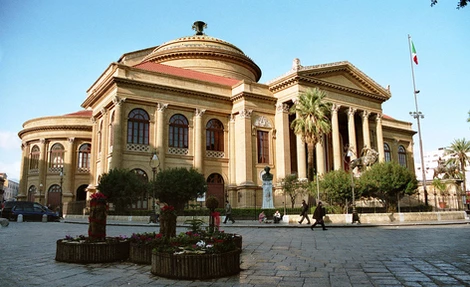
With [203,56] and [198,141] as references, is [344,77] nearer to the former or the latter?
[203,56]

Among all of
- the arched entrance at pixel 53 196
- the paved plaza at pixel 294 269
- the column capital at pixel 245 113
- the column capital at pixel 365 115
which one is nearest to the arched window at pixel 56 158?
the arched entrance at pixel 53 196

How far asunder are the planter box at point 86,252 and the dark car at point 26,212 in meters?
24.2

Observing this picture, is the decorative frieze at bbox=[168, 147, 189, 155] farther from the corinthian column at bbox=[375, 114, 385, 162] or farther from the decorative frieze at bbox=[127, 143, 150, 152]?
the corinthian column at bbox=[375, 114, 385, 162]

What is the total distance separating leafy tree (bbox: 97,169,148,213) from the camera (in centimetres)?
2944

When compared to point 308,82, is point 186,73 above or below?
above

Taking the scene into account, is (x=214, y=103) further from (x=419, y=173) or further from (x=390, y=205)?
(x=419, y=173)

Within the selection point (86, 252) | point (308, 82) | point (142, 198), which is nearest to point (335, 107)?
point (308, 82)

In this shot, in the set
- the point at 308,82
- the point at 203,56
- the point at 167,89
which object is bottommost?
the point at 167,89

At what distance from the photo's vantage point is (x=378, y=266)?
7957mm

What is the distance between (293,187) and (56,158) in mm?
27421

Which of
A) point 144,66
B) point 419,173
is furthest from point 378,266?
point 419,173

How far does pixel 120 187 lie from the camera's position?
2953 centimetres

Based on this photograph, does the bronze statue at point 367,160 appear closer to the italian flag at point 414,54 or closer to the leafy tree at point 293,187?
the leafy tree at point 293,187

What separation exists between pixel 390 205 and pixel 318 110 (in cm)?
1077
